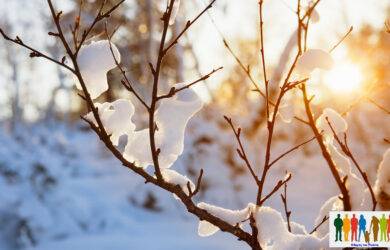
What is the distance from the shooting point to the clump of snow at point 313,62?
1110 mm

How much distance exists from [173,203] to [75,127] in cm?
2986

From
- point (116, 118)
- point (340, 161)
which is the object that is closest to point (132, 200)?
point (340, 161)

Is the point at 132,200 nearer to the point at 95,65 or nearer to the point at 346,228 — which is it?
the point at 346,228

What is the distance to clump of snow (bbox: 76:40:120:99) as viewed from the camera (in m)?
1.08

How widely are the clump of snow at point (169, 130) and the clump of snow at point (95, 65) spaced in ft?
0.63

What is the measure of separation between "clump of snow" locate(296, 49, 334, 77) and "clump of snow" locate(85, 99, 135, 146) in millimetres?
545

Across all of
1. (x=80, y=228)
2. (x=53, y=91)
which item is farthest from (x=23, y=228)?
(x=53, y=91)

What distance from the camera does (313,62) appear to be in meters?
1.12

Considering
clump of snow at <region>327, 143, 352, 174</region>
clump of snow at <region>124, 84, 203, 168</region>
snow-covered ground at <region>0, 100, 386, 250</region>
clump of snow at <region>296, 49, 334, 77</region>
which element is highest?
snow-covered ground at <region>0, 100, 386, 250</region>

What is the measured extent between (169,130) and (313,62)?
48cm

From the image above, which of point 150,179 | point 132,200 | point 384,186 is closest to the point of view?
point 150,179

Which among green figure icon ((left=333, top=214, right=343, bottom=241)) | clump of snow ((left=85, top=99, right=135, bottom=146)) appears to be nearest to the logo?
green figure icon ((left=333, top=214, right=343, bottom=241))

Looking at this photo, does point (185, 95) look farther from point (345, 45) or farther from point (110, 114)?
point (345, 45)

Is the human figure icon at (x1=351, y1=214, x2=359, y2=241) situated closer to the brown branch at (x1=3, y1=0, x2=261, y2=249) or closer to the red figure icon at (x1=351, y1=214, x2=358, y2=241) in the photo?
the red figure icon at (x1=351, y1=214, x2=358, y2=241)
